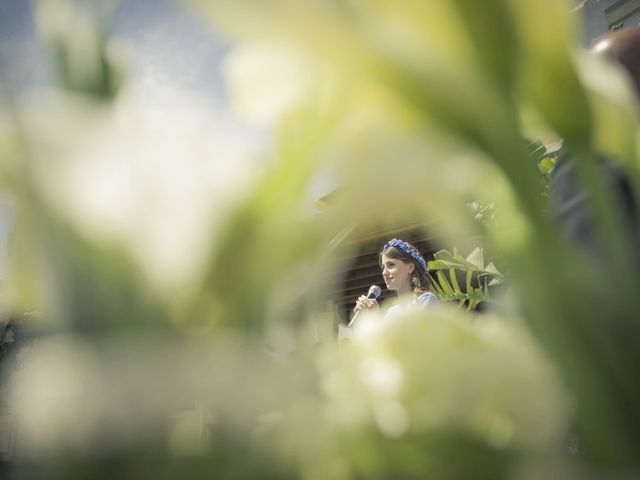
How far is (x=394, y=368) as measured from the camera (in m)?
0.12

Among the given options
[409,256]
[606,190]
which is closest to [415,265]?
[409,256]

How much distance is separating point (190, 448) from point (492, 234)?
0.08 meters

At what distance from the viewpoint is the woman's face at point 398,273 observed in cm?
265

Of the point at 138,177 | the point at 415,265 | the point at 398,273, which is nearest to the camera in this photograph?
the point at 138,177

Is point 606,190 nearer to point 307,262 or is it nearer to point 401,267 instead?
point 307,262

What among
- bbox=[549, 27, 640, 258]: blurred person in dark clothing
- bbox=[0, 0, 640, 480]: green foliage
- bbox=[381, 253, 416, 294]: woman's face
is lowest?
bbox=[0, 0, 640, 480]: green foliage

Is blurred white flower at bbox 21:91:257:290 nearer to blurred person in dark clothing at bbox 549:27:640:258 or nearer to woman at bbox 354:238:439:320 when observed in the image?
blurred person in dark clothing at bbox 549:27:640:258

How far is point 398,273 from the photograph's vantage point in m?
2.65

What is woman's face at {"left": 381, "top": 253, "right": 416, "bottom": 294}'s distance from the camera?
2645 mm

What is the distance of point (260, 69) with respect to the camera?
0.14 metres

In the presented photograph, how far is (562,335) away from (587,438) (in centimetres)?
2

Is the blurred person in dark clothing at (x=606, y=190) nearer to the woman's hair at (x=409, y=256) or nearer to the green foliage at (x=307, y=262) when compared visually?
the green foliage at (x=307, y=262)

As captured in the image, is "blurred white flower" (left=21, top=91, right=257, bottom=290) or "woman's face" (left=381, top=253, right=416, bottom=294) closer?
"blurred white flower" (left=21, top=91, right=257, bottom=290)

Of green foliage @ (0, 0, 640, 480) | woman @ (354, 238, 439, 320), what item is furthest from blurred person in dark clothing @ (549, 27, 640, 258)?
woman @ (354, 238, 439, 320)
